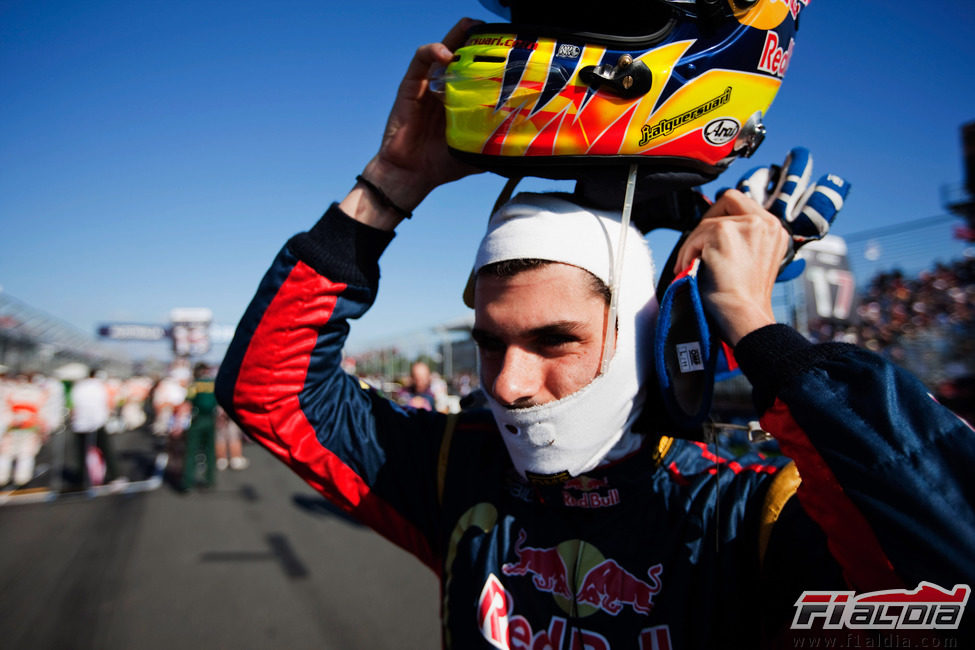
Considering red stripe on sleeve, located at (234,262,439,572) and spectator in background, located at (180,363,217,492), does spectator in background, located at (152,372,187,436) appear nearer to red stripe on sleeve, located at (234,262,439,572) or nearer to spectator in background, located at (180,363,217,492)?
spectator in background, located at (180,363,217,492)

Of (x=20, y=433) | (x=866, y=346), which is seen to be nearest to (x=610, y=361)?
(x=866, y=346)

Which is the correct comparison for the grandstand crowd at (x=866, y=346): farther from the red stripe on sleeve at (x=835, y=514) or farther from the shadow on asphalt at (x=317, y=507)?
the red stripe on sleeve at (x=835, y=514)

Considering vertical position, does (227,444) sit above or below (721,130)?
below

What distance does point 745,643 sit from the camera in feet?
3.44

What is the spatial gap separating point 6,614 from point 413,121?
208 inches

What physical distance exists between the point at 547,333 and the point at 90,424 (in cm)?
976

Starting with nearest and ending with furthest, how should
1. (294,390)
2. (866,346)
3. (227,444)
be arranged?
(294,390) < (866,346) < (227,444)

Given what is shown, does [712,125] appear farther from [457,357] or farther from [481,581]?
[457,357]

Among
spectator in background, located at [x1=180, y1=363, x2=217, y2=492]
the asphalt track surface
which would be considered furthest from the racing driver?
spectator in background, located at [x1=180, y1=363, x2=217, y2=492]

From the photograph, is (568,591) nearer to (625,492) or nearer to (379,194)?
(625,492)

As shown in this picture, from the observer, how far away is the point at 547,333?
1249 mm

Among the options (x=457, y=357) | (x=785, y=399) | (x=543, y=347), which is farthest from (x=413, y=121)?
(x=457, y=357)

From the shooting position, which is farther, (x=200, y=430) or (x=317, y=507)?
(x=200, y=430)

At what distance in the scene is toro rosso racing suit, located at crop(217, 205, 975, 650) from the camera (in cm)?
76
